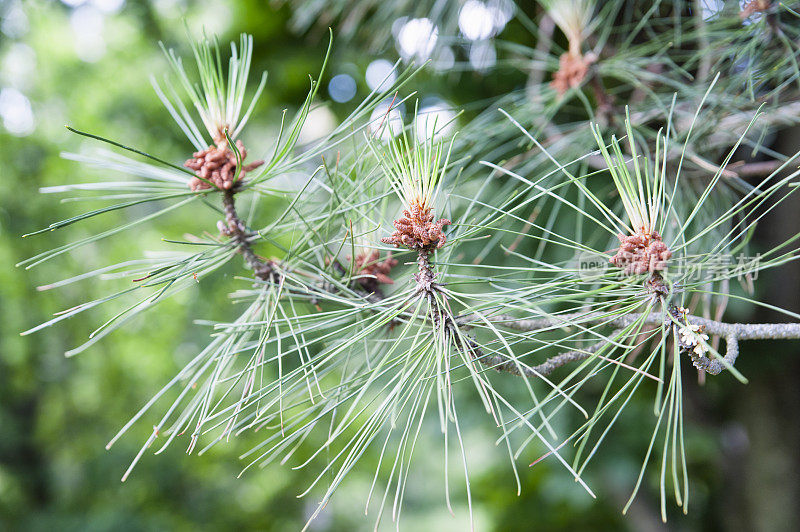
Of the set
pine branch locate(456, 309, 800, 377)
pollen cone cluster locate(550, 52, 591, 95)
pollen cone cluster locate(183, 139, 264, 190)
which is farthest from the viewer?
pollen cone cluster locate(550, 52, 591, 95)

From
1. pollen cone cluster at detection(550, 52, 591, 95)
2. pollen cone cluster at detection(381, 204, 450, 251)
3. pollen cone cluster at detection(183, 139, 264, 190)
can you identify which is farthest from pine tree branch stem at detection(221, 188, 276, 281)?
pollen cone cluster at detection(550, 52, 591, 95)

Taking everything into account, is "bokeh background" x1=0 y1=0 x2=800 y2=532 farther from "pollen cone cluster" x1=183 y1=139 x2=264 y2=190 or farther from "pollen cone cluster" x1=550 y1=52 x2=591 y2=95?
"pollen cone cluster" x1=183 y1=139 x2=264 y2=190

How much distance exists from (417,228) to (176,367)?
2.79m

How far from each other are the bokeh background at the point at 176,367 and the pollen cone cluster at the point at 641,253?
71cm

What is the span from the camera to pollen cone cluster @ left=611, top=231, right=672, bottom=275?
1.27 feet

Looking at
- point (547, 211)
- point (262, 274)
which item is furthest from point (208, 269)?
point (547, 211)

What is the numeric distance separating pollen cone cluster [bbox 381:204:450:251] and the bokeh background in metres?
0.70

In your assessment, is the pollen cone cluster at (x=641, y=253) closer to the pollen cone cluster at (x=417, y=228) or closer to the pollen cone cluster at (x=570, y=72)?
the pollen cone cluster at (x=417, y=228)

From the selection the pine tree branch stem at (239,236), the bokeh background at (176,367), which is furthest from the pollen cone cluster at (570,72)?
the pine tree branch stem at (239,236)

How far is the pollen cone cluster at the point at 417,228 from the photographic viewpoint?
1.33 ft

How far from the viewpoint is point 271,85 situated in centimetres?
152

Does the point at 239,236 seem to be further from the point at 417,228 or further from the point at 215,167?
the point at 417,228

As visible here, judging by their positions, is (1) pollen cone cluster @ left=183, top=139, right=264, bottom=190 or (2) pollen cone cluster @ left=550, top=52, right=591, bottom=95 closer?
(1) pollen cone cluster @ left=183, top=139, right=264, bottom=190

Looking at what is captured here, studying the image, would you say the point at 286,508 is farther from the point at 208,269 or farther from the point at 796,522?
the point at 208,269
